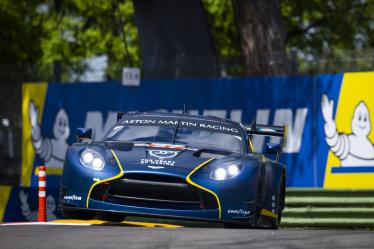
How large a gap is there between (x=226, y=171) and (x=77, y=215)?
5.38ft

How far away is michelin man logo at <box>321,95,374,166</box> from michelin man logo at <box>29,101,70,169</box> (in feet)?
20.1

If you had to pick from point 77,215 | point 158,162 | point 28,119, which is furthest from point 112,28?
point 158,162

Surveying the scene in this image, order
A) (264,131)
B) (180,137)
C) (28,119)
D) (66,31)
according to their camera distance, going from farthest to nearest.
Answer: (66,31) → (28,119) → (264,131) → (180,137)

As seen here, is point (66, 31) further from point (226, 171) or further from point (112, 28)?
point (226, 171)

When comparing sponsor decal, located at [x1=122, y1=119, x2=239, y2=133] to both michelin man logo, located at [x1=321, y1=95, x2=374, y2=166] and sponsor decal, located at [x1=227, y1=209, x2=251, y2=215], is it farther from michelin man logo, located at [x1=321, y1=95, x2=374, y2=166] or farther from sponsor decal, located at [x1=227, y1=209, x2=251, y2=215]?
michelin man logo, located at [x1=321, y1=95, x2=374, y2=166]

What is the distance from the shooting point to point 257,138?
20094 mm

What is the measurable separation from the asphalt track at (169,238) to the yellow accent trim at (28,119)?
12.6 m

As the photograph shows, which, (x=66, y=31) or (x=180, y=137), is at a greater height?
(x=66, y=31)

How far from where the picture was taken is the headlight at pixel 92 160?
36.9 ft

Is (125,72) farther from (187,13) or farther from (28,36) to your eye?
(28,36)

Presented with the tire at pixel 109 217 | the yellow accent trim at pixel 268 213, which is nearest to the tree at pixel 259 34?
the yellow accent trim at pixel 268 213

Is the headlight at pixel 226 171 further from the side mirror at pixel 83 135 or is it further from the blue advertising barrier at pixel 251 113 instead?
the blue advertising barrier at pixel 251 113

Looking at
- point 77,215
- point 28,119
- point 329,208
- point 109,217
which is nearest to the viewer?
point 77,215

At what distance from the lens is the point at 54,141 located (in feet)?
74.6
